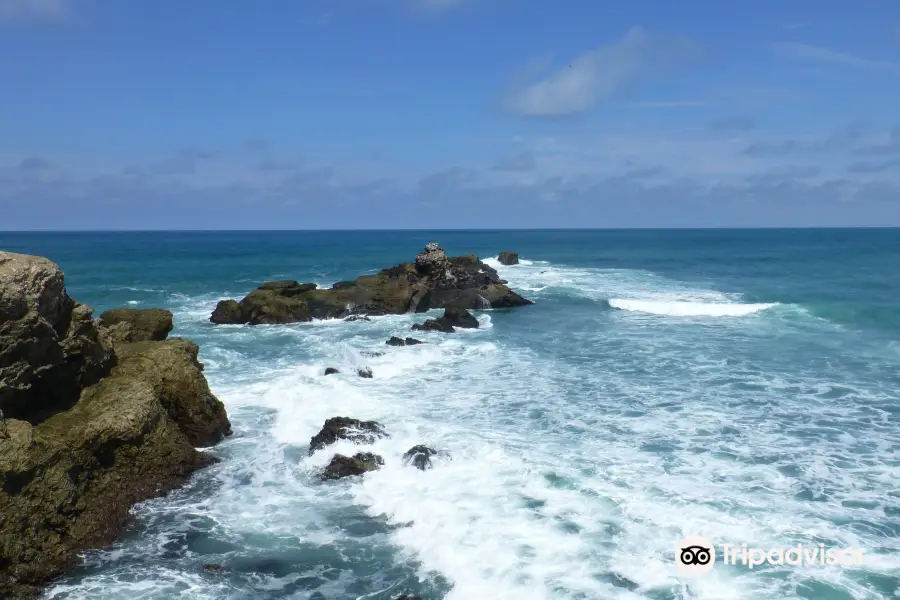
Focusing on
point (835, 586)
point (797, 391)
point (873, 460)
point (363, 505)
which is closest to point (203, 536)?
point (363, 505)

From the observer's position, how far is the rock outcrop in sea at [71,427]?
36.1 feet

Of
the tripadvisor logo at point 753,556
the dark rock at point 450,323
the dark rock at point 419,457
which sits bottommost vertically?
the tripadvisor logo at point 753,556

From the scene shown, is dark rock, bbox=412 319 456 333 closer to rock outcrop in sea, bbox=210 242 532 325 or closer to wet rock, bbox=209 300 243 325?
rock outcrop in sea, bbox=210 242 532 325

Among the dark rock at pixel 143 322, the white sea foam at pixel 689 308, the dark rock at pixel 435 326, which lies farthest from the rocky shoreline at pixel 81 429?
the white sea foam at pixel 689 308

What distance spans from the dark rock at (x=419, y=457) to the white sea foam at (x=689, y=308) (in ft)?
90.6

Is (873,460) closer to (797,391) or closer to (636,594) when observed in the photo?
(797,391)

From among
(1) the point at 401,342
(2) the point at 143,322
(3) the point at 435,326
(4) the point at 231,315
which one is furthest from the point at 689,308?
(2) the point at 143,322

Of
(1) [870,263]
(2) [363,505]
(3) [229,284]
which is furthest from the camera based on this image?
(1) [870,263]

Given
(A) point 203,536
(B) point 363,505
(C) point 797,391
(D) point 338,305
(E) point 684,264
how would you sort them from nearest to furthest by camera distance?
1. (A) point 203,536
2. (B) point 363,505
3. (C) point 797,391
4. (D) point 338,305
5. (E) point 684,264

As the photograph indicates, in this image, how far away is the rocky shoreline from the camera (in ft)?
36.3

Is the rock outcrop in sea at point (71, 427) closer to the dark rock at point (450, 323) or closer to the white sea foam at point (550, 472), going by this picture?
the white sea foam at point (550, 472)

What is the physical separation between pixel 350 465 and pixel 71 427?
5789mm

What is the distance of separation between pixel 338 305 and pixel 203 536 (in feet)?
87.0

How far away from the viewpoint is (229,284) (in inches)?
2395
